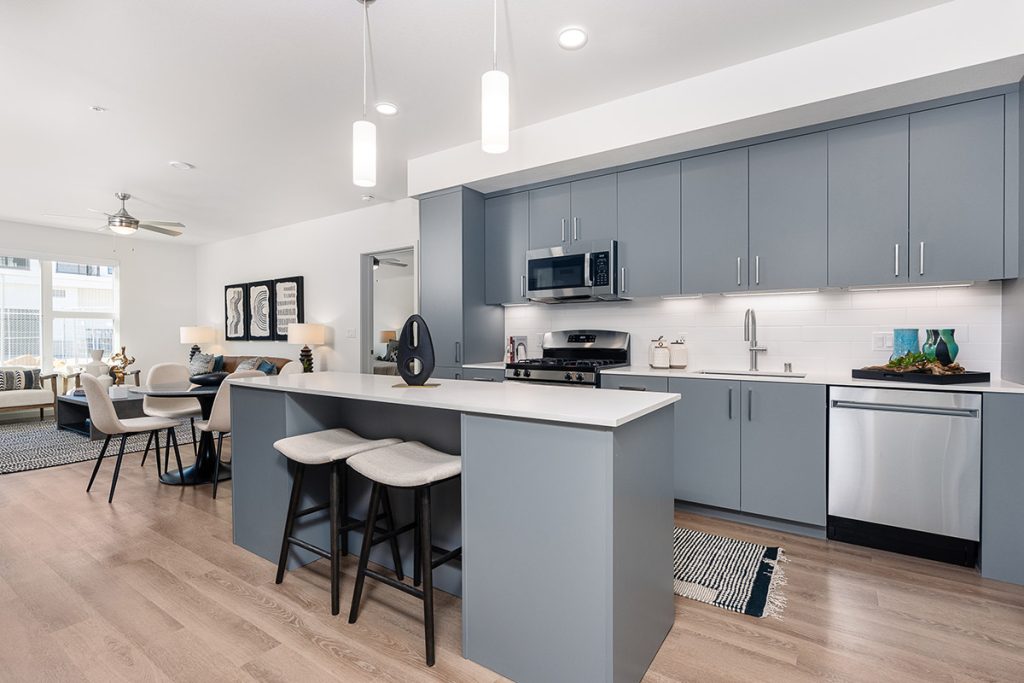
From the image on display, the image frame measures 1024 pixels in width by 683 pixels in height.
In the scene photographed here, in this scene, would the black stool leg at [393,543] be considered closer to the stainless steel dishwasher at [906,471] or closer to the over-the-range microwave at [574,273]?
the over-the-range microwave at [574,273]

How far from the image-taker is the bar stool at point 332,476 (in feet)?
6.70

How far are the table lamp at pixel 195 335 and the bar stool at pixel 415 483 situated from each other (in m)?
6.79

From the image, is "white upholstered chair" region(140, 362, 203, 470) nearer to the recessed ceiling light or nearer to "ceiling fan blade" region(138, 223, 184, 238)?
"ceiling fan blade" region(138, 223, 184, 238)

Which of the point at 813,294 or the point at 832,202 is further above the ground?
the point at 832,202

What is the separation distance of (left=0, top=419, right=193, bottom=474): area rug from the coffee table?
81 mm

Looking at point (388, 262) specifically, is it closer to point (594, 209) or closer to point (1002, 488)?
point (594, 209)

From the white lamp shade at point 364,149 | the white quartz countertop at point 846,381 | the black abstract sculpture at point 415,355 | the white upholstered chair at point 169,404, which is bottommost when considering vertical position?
the white upholstered chair at point 169,404

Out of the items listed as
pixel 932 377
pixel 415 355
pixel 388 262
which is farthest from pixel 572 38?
pixel 388 262

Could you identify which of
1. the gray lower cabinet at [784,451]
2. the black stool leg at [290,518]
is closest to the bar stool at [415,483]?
the black stool leg at [290,518]

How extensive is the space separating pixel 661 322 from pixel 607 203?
38.2 inches

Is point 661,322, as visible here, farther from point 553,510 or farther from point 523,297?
point 553,510

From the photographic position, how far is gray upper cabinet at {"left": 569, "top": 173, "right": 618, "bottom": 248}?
366 cm

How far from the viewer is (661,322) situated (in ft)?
12.5

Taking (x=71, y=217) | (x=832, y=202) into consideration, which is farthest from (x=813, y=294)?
(x=71, y=217)
